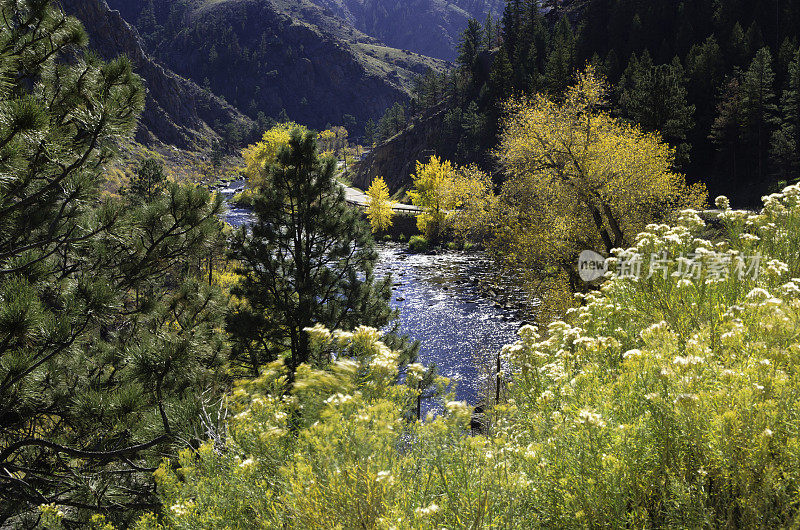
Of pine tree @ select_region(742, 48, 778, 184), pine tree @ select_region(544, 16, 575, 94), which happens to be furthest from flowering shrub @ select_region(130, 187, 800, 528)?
pine tree @ select_region(544, 16, 575, 94)

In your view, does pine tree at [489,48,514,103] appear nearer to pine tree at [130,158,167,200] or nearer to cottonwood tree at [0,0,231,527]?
pine tree at [130,158,167,200]

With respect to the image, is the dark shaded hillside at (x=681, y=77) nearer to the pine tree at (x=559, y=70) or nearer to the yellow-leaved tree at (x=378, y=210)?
the pine tree at (x=559, y=70)

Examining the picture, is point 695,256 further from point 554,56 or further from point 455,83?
point 455,83

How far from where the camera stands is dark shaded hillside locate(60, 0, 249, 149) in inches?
4003

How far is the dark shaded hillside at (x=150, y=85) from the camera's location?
10169 centimetres

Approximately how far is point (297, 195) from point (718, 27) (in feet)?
235

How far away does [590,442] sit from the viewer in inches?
96.7

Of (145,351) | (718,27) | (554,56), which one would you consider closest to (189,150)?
(554,56)

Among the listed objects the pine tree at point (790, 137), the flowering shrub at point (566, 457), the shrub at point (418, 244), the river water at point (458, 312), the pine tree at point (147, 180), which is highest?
the pine tree at point (790, 137)

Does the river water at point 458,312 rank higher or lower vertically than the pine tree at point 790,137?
lower

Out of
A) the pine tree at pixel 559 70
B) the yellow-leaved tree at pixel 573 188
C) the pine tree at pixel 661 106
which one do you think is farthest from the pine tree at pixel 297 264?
the pine tree at pixel 559 70

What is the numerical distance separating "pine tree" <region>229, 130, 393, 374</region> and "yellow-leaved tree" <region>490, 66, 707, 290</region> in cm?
922

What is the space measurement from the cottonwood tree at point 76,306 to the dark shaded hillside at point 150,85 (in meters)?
104

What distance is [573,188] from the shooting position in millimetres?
18125
